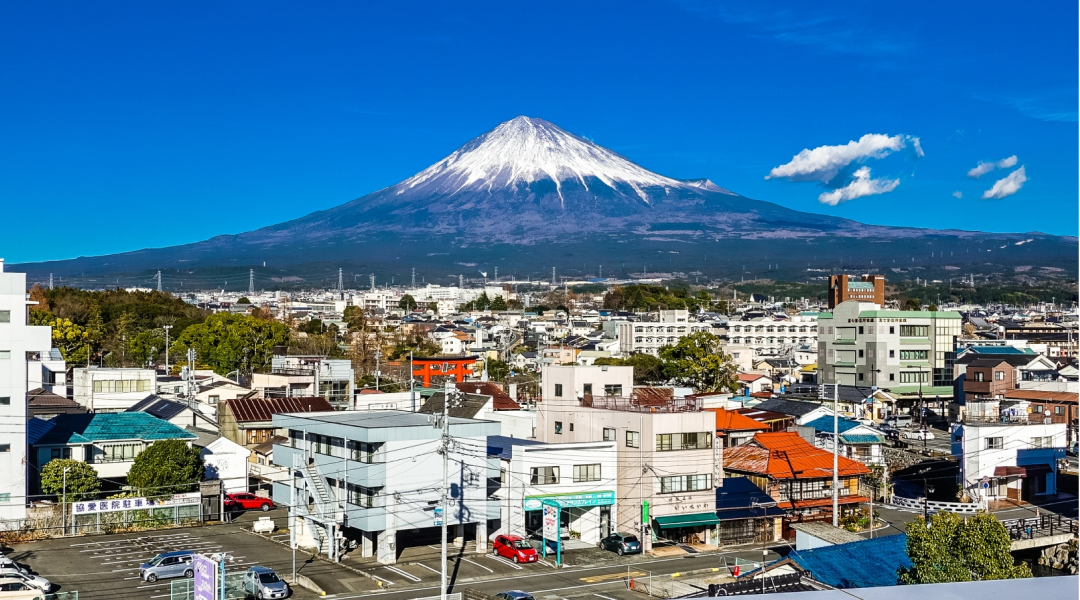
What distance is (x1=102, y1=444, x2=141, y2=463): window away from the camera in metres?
8.59

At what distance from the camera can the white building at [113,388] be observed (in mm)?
11969

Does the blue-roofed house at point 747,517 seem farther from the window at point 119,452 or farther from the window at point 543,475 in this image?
the window at point 119,452

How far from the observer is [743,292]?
101 ft

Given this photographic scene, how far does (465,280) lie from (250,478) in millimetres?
31763

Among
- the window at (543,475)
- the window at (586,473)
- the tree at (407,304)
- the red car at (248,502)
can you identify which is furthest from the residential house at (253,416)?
the tree at (407,304)

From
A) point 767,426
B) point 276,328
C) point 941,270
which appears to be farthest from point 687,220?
point 767,426

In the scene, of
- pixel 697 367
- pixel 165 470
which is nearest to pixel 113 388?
pixel 165 470

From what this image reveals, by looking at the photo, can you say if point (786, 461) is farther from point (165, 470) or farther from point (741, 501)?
point (165, 470)

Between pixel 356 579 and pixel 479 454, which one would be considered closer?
pixel 356 579

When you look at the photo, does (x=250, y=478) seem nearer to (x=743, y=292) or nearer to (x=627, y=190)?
(x=743, y=292)

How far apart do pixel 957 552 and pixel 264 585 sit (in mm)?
3622

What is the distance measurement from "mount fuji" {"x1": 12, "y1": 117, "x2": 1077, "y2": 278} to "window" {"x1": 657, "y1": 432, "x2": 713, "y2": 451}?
1390cm

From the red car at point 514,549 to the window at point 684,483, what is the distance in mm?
1080

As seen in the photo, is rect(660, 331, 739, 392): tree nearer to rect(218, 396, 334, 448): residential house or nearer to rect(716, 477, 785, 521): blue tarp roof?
rect(218, 396, 334, 448): residential house
